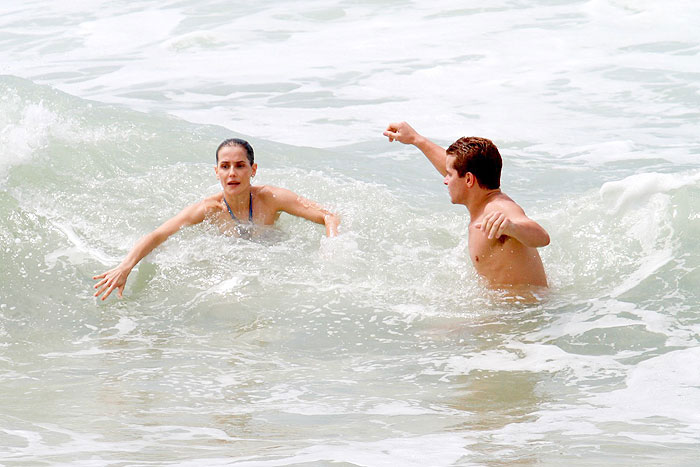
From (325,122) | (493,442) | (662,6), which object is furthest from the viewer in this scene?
(662,6)

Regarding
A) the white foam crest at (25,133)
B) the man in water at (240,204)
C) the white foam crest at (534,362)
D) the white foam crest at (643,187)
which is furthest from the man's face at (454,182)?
the white foam crest at (25,133)

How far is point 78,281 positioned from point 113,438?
314 cm

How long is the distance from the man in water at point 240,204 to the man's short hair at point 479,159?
1590mm

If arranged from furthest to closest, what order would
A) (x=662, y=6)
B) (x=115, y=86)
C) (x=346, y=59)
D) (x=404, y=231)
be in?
(x=662, y=6)
(x=346, y=59)
(x=115, y=86)
(x=404, y=231)

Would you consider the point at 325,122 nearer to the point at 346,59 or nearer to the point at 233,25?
the point at 346,59

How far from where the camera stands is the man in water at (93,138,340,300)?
7293 millimetres

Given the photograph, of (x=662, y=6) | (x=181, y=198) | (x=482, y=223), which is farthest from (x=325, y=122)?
(x=662, y=6)

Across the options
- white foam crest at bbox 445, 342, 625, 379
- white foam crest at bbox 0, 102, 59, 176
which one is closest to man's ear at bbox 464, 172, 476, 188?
white foam crest at bbox 445, 342, 625, 379

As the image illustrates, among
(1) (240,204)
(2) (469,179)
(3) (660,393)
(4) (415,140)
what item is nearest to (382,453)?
(3) (660,393)

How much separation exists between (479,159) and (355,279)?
1337 mm

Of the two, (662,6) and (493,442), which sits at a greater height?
(662,6)

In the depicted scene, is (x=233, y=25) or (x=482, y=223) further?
(x=233, y=25)

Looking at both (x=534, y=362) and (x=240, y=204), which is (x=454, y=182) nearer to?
(x=534, y=362)

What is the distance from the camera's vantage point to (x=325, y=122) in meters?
12.5
